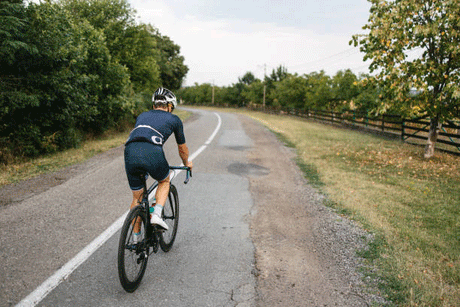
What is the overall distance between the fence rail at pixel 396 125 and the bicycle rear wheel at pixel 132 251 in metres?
12.8

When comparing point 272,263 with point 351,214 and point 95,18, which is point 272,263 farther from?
point 95,18

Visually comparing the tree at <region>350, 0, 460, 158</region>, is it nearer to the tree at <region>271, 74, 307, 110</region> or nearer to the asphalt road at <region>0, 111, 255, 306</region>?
the asphalt road at <region>0, 111, 255, 306</region>

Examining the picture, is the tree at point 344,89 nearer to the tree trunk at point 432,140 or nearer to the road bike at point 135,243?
the tree trunk at point 432,140

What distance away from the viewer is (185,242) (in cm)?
430

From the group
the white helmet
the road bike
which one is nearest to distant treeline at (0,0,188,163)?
the white helmet

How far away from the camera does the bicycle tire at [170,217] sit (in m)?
4.00

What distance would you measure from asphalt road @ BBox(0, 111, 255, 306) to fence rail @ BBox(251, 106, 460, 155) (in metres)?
11.0

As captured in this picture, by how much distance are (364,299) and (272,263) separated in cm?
107

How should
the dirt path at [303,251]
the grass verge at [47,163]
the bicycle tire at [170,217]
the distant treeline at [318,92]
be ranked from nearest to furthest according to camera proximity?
the dirt path at [303,251]
the bicycle tire at [170,217]
the grass verge at [47,163]
the distant treeline at [318,92]

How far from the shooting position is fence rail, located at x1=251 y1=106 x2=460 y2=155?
1302 cm

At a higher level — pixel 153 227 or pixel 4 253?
pixel 153 227

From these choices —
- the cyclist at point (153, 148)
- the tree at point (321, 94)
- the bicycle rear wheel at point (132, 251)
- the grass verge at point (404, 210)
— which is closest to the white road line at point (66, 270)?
the bicycle rear wheel at point (132, 251)

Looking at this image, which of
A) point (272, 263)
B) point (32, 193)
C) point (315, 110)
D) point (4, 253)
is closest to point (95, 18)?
point (32, 193)

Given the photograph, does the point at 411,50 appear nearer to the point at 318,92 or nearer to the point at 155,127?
the point at 155,127
